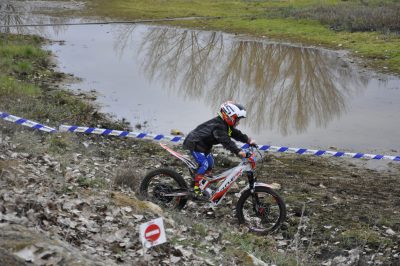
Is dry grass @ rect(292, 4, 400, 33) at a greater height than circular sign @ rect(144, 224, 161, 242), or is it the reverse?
dry grass @ rect(292, 4, 400, 33)

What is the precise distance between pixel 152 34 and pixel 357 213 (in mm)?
27403

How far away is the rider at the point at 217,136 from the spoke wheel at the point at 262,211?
2.53 ft

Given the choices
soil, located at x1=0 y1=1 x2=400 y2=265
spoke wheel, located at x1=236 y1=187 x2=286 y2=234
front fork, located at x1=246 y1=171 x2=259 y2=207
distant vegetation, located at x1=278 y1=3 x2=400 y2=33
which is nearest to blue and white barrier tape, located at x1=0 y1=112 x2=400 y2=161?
soil, located at x1=0 y1=1 x2=400 y2=265

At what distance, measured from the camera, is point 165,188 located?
32.0 feet

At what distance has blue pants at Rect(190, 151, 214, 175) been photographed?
9.47m

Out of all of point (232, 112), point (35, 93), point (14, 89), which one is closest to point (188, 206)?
point (232, 112)

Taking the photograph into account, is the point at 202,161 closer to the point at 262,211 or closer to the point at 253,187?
A: the point at 253,187

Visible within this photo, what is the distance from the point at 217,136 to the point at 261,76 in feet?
50.2

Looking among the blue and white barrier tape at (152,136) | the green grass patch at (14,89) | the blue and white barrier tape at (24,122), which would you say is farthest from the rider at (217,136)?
the green grass patch at (14,89)

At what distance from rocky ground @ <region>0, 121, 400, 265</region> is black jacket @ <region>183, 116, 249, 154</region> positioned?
1.26 meters

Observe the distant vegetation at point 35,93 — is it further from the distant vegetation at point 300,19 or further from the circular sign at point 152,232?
the distant vegetation at point 300,19

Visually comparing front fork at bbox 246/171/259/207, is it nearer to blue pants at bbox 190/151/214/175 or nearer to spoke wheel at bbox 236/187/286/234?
spoke wheel at bbox 236/187/286/234

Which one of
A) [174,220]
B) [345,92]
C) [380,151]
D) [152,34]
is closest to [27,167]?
[174,220]

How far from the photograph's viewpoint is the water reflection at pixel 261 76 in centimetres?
1928
